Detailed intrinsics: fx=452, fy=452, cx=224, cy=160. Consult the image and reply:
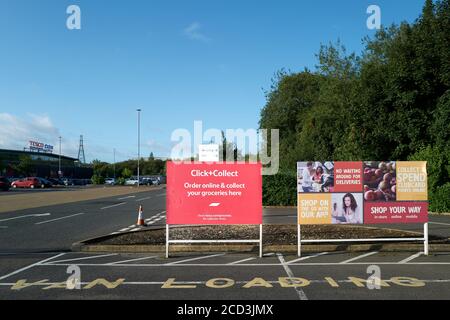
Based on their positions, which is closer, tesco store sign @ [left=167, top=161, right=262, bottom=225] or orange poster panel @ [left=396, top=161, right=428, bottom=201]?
tesco store sign @ [left=167, top=161, right=262, bottom=225]

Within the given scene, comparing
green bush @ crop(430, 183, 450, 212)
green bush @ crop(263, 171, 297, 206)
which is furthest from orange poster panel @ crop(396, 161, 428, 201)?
green bush @ crop(263, 171, 297, 206)

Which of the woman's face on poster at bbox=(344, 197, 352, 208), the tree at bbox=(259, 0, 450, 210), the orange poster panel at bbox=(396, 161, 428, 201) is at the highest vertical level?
the tree at bbox=(259, 0, 450, 210)

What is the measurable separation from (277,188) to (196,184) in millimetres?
15877

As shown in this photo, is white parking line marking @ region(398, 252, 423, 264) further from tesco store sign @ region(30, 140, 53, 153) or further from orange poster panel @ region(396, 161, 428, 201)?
tesco store sign @ region(30, 140, 53, 153)

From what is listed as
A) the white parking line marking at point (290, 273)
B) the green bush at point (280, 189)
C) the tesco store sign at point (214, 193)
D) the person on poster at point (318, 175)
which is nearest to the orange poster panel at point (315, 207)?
the person on poster at point (318, 175)

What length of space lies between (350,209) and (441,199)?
1270cm

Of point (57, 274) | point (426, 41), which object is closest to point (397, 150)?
point (426, 41)

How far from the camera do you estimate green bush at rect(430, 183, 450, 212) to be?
20.5 meters

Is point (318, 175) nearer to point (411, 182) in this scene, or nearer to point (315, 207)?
point (315, 207)

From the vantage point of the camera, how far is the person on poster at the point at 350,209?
1005 cm

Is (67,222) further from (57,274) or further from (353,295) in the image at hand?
(353,295)

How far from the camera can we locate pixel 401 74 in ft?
82.2

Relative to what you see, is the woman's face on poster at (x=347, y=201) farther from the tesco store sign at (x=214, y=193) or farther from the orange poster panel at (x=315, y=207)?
the tesco store sign at (x=214, y=193)

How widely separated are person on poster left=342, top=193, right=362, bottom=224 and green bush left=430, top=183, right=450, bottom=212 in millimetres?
12428
